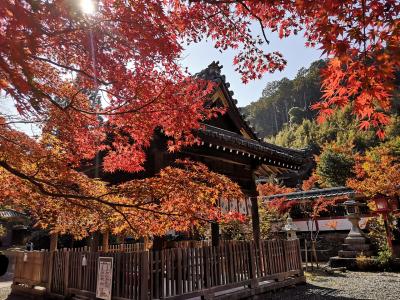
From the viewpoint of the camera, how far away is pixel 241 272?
8422 millimetres

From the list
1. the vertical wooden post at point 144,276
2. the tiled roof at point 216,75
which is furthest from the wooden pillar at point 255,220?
the vertical wooden post at point 144,276

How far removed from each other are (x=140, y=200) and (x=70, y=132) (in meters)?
2.10

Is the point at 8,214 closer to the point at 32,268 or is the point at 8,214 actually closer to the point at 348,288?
the point at 32,268

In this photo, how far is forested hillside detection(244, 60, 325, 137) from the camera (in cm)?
6674

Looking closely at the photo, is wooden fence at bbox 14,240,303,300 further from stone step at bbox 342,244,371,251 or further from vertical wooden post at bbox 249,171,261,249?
stone step at bbox 342,244,371,251

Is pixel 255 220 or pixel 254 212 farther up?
pixel 254 212

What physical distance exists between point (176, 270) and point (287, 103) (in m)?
72.2

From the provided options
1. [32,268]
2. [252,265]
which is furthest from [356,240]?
[32,268]

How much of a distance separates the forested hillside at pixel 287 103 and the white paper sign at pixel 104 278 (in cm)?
6210

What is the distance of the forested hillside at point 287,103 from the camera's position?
66738 mm

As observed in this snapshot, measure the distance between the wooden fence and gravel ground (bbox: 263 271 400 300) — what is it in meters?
0.68

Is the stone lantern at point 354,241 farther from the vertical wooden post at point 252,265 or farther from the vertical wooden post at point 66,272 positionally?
the vertical wooden post at point 66,272

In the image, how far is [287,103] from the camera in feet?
→ 242

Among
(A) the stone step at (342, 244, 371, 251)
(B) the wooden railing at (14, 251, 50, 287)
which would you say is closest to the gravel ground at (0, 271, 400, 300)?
(B) the wooden railing at (14, 251, 50, 287)
